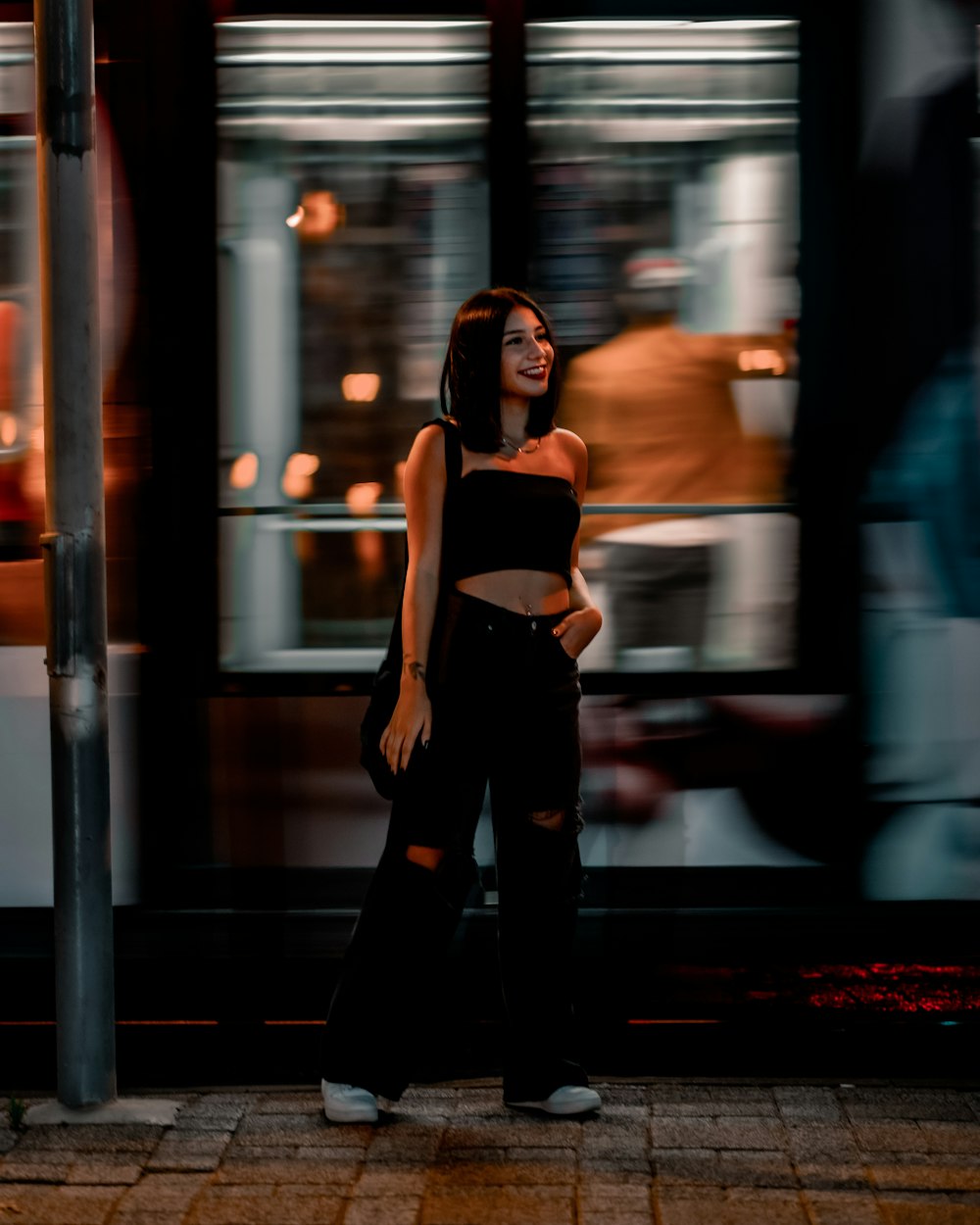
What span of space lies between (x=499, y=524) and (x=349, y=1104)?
56.1 inches

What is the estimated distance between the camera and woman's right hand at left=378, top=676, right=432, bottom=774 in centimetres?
408

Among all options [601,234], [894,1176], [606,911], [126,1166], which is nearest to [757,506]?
[601,234]

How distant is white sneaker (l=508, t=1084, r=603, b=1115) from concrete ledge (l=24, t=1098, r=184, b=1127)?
909mm

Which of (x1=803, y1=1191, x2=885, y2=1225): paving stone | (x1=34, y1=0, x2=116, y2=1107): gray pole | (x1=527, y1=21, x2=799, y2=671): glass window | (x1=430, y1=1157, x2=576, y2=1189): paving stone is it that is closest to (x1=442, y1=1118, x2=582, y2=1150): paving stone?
(x1=430, y1=1157, x2=576, y2=1189): paving stone

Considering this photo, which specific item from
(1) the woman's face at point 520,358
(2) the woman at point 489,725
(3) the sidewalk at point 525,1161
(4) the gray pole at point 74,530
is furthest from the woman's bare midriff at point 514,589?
(3) the sidewalk at point 525,1161

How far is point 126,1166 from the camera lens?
3.93 metres

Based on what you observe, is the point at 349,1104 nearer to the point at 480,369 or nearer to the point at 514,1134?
the point at 514,1134

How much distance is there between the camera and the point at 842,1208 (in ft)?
11.9

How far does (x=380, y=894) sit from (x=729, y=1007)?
1381 mm

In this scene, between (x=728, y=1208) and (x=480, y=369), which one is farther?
(x=480, y=369)

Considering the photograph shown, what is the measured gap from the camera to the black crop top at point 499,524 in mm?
4105

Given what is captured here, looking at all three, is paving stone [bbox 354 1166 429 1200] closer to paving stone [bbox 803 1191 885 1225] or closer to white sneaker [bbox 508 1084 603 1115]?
white sneaker [bbox 508 1084 603 1115]

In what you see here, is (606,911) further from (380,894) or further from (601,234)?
(601,234)

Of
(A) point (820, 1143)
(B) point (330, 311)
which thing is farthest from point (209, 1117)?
(B) point (330, 311)
